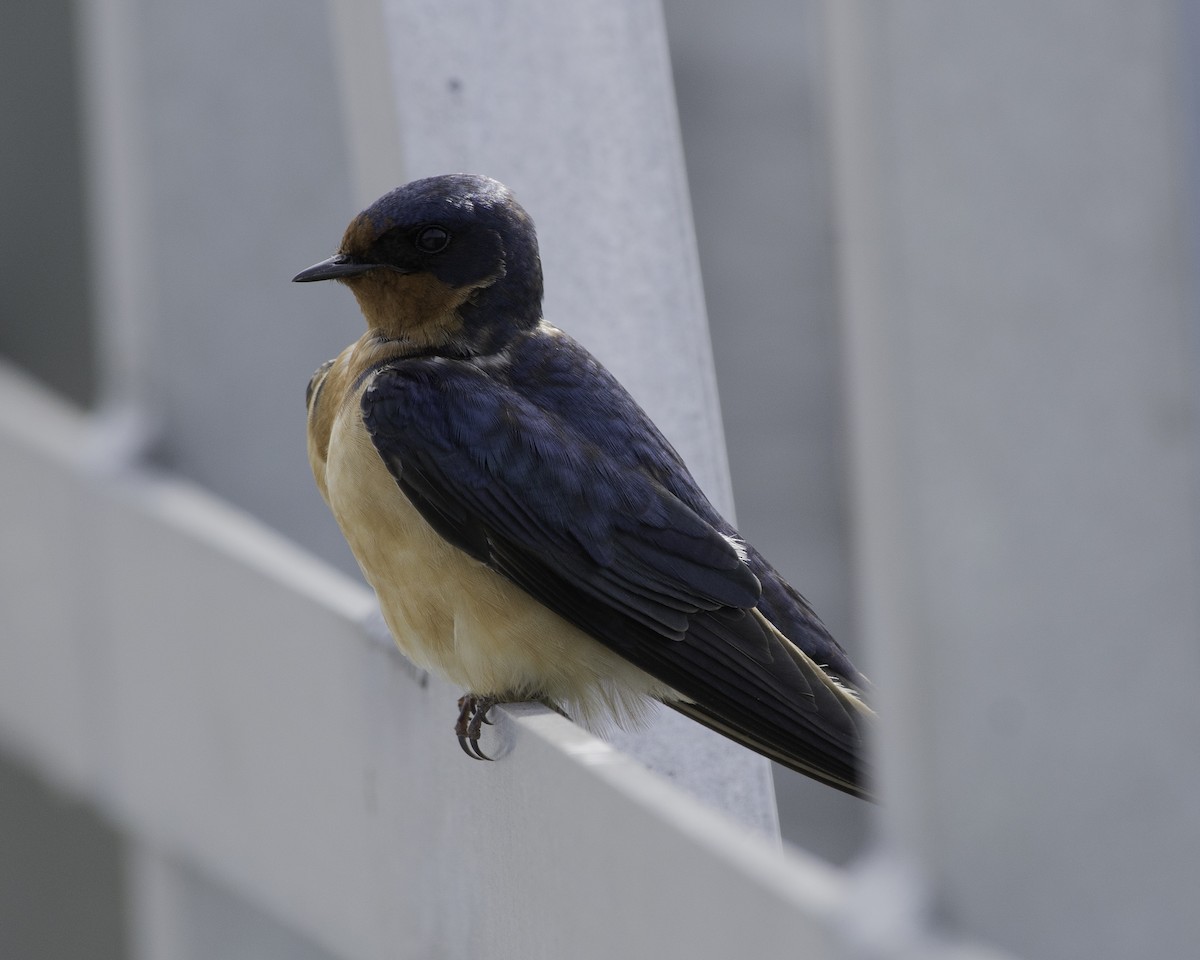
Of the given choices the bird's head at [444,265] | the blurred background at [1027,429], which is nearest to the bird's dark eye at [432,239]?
the bird's head at [444,265]

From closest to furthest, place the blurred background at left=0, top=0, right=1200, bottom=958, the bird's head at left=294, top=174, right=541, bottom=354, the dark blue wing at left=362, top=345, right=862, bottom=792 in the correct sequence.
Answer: the blurred background at left=0, top=0, right=1200, bottom=958, the dark blue wing at left=362, top=345, right=862, bottom=792, the bird's head at left=294, top=174, right=541, bottom=354

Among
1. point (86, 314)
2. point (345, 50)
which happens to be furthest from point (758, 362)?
point (345, 50)

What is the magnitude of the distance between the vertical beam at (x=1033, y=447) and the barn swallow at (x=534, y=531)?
1.77 ft

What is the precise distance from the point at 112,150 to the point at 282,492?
72 cm

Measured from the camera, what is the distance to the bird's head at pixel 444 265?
206cm

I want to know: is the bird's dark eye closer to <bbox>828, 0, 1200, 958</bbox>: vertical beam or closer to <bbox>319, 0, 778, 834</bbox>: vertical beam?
<bbox>319, 0, 778, 834</bbox>: vertical beam

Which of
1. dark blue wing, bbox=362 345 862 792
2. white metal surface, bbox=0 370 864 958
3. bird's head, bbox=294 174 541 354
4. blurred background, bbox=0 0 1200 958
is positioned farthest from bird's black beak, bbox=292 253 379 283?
blurred background, bbox=0 0 1200 958

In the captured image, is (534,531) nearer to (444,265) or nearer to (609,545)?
(609,545)

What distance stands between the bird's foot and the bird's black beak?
51 centimetres

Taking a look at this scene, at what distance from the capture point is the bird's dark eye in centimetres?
208

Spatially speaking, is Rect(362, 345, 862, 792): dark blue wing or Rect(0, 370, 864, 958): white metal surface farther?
Rect(362, 345, 862, 792): dark blue wing

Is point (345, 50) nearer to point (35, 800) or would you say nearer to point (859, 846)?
point (35, 800)

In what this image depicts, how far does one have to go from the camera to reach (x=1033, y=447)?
1350mm

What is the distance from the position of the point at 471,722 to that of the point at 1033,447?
712 millimetres
